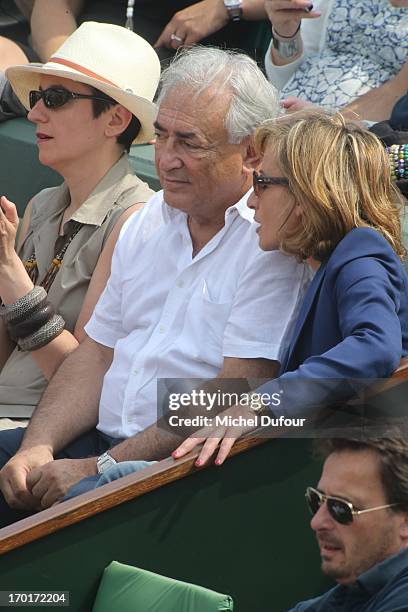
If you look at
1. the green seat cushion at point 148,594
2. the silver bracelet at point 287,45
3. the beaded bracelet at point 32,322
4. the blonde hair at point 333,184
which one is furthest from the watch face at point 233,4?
the green seat cushion at point 148,594

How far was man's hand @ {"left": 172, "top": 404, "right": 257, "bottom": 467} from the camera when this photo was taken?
7.95ft

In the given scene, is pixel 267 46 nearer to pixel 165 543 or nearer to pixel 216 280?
pixel 216 280

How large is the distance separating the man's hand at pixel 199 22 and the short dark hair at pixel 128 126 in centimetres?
113

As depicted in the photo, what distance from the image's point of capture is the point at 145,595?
2.39 meters

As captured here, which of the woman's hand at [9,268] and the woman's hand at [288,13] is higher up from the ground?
the woman's hand at [288,13]

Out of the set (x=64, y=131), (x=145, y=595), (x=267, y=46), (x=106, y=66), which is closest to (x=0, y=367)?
(x=64, y=131)

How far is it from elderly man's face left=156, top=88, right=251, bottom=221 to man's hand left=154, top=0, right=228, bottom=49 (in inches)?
67.9

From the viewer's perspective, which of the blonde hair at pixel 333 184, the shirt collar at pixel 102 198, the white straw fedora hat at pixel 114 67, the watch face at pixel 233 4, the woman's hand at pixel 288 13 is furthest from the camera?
the watch face at pixel 233 4

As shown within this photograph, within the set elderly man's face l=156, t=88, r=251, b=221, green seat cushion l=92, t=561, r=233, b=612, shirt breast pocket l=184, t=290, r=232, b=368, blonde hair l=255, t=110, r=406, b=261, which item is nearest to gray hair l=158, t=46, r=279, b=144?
elderly man's face l=156, t=88, r=251, b=221

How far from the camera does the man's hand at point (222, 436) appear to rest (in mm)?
2422

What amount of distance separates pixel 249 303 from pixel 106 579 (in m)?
0.73

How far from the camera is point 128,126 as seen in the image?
362 centimetres

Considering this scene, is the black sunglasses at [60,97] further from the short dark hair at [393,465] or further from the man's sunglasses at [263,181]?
the short dark hair at [393,465]

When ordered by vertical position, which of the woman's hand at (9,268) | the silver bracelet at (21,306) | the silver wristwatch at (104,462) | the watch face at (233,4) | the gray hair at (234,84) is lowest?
the silver wristwatch at (104,462)
